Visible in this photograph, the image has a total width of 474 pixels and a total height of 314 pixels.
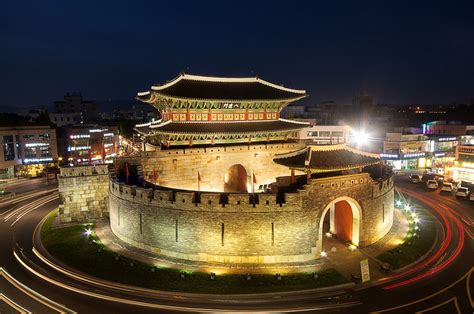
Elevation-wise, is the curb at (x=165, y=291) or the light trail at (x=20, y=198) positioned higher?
the light trail at (x=20, y=198)

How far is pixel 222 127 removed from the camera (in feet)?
110

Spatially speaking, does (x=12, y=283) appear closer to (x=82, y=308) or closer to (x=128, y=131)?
(x=82, y=308)

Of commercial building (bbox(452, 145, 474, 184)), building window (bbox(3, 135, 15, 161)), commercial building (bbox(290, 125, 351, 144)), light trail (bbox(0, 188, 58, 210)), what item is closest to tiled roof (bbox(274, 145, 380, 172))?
commercial building (bbox(452, 145, 474, 184))

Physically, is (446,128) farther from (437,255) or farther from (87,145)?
(87,145)

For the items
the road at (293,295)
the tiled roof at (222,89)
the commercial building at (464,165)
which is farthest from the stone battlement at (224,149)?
the commercial building at (464,165)

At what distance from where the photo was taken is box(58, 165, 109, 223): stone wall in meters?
30.8

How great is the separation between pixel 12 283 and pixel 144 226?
330 inches

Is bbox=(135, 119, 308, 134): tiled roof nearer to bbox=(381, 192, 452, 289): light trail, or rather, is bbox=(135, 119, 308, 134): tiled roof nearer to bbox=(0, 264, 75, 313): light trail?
bbox=(0, 264, 75, 313): light trail

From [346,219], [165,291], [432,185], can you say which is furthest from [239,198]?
[432,185]

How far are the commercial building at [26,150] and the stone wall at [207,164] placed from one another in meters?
32.4

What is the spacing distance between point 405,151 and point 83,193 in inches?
1902

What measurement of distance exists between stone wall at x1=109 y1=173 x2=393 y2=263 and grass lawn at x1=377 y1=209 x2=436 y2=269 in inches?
186

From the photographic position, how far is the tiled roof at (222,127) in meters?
31.2

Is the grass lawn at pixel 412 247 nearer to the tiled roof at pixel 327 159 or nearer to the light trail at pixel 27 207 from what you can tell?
the tiled roof at pixel 327 159
